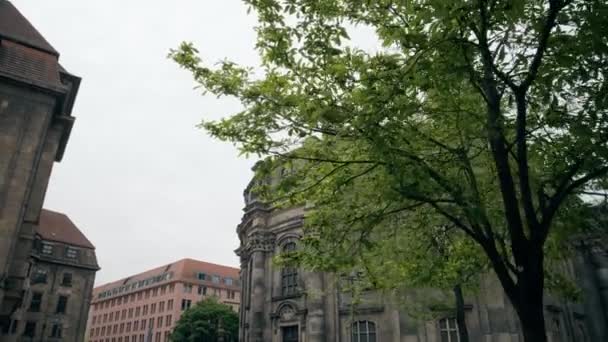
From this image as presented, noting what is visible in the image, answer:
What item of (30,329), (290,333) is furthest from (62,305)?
(290,333)

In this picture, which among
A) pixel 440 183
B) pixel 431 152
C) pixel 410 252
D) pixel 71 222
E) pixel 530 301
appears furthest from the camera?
pixel 71 222

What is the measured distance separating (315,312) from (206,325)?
99.9ft

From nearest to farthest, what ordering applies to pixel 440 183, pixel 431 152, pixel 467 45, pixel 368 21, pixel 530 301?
pixel 467 45, pixel 530 301, pixel 440 183, pixel 368 21, pixel 431 152

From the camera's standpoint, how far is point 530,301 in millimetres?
5730

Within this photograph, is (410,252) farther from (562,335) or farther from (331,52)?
(562,335)

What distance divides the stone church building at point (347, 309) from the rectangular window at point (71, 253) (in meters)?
24.1

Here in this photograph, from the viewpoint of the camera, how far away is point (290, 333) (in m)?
26.1

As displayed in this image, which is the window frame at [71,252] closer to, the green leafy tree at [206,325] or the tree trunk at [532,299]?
the green leafy tree at [206,325]

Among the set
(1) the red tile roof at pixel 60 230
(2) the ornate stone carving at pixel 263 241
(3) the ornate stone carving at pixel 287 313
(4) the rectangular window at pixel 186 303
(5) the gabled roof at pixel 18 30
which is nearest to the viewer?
(5) the gabled roof at pixel 18 30

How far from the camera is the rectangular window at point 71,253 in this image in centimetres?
4481

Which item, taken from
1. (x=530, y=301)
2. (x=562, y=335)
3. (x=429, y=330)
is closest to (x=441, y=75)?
(x=530, y=301)

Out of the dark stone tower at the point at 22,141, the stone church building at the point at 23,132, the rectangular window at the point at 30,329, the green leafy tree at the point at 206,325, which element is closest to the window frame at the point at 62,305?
the rectangular window at the point at 30,329

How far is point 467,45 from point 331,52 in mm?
1902

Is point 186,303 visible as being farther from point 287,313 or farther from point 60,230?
point 287,313
